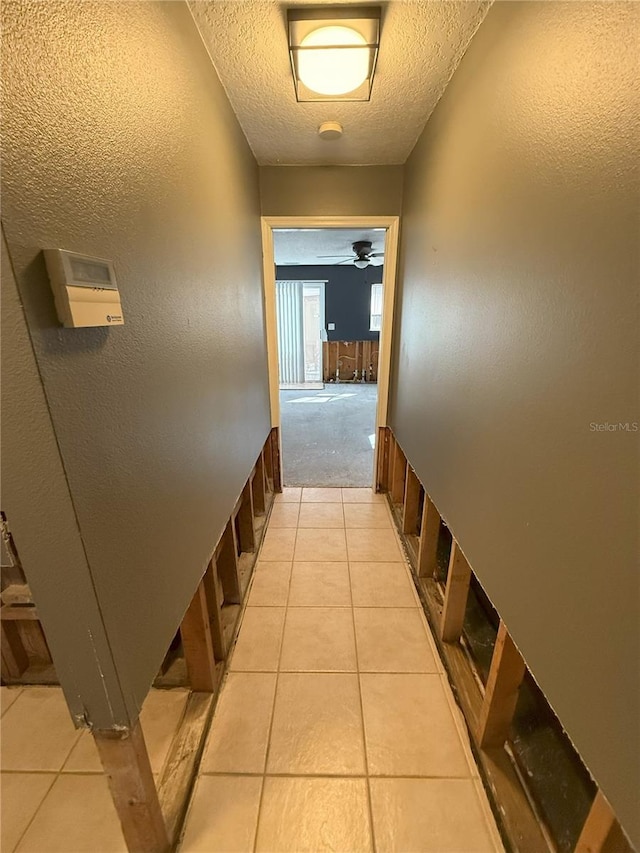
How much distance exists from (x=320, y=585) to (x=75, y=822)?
121 cm

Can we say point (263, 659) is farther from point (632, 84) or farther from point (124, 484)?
point (632, 84)

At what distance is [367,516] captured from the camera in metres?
2.65

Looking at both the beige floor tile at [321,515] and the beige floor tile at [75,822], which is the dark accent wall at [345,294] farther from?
the beige floor tile at [75,822]

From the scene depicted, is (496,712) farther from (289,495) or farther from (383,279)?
(383,279)

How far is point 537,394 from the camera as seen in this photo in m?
0.83

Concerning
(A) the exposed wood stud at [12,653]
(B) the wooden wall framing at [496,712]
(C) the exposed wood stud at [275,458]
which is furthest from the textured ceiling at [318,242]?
(A) the exposed wood stud at [12,653]

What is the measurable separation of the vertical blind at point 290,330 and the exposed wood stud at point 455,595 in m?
6.55

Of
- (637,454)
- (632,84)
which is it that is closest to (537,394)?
(637,454)

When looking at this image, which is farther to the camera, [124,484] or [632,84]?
[124,484]

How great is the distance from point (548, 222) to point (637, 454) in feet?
1.85

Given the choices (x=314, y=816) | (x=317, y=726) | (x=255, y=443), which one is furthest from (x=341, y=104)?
(x=314, y=816)

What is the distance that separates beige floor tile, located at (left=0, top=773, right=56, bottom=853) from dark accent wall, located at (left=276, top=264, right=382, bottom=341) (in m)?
7.58

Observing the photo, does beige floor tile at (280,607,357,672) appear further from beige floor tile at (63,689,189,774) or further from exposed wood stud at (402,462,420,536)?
exposed wood stud at (402,462,420,536)

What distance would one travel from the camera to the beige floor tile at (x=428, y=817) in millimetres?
988
